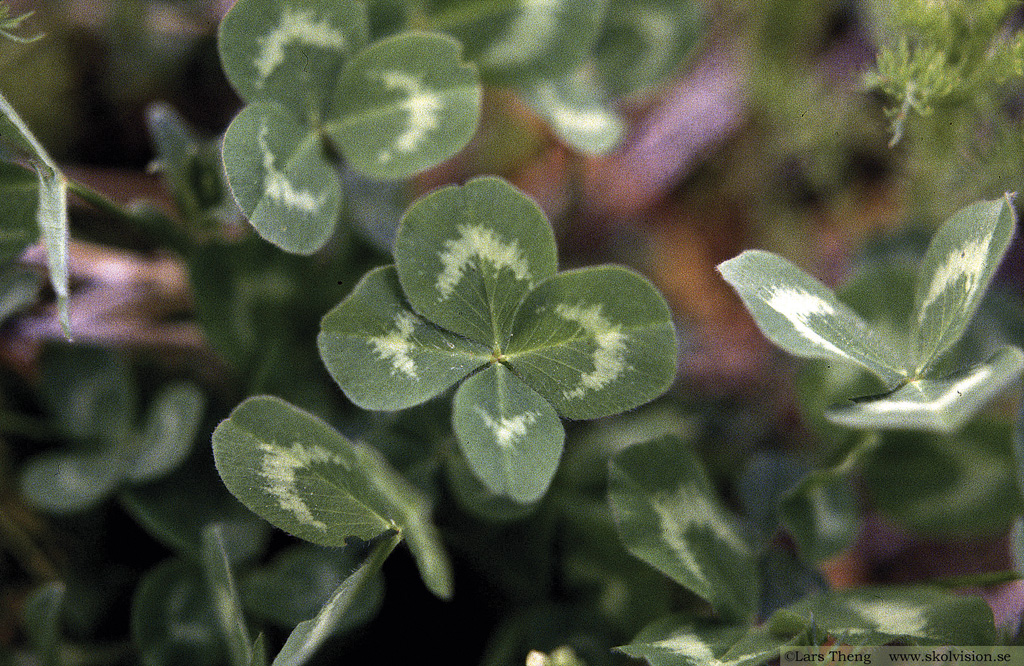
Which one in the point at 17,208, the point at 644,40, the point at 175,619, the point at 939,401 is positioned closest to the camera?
the point at 939,401

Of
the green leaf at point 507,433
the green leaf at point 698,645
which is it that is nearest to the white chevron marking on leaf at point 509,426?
the green leaf at point 507,433

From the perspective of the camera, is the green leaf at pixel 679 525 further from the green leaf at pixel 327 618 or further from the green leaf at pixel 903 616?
the green leaf at pixel 327 618

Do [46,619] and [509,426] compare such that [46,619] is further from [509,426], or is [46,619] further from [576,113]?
[576,113]

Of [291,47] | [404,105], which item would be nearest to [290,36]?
[291,47]

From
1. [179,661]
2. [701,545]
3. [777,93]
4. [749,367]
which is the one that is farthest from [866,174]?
[179,661]

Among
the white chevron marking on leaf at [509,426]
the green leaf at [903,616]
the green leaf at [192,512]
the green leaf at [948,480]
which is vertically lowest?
the green leaf at [903,616]

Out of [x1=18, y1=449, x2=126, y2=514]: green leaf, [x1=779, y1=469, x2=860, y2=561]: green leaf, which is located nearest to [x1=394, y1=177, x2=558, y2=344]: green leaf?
[x1=779, y1=469, x2=860, y2=561]: green leaf

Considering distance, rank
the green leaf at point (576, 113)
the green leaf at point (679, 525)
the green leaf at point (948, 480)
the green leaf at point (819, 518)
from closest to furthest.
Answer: the green leaf at point (679, 525) < the green leaf at point (819, 518) < the green leaf at point (948, 480) < the green leaf at point (576, 113)
